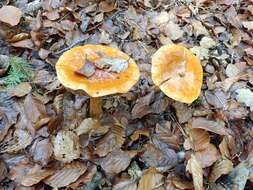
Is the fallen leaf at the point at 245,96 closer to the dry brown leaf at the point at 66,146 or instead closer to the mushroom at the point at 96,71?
the mushroom at the point at 96,71

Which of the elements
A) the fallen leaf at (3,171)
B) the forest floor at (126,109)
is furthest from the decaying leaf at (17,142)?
the fallen leaf at (3,171)

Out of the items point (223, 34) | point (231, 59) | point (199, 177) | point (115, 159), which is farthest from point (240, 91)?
point (115, 159)

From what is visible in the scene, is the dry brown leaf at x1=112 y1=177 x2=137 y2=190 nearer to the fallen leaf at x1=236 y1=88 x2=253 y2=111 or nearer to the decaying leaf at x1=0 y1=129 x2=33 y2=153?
the decaying leaf at x1=0 y1=129 x2=33 y2=153

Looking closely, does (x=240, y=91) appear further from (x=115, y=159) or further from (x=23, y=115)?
(x=23, y=115)

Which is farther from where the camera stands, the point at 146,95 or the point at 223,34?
the point at 223,34

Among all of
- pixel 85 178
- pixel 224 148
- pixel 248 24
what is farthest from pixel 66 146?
pixel 248 24

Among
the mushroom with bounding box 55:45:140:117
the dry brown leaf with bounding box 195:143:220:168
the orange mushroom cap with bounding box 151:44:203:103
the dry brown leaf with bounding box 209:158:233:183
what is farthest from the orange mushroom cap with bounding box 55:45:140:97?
the dry brown leaf with bounding box 209:158:233:183
